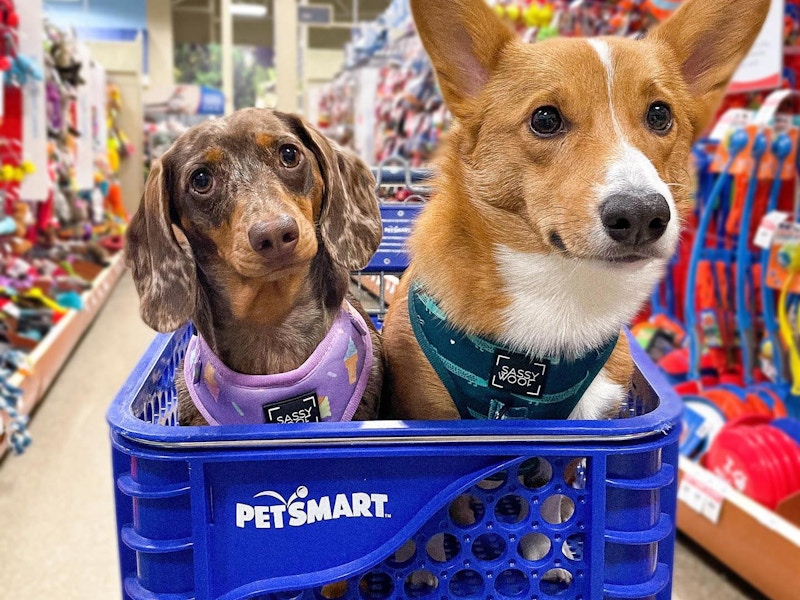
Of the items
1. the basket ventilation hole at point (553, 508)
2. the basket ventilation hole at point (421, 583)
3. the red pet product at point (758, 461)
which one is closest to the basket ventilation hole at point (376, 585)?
the basket ventilation hole at point (421, 583)

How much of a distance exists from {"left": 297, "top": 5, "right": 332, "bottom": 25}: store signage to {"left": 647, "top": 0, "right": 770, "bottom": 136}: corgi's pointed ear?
7882 millimetres

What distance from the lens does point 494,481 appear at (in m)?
0.92

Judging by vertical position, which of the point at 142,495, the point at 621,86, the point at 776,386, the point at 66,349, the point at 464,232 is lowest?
the point at 66,349

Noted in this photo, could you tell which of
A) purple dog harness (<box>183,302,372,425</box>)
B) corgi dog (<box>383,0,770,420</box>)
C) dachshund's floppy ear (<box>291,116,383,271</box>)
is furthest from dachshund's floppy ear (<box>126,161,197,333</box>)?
corgi dog (<box>383,0,770,420</box>)

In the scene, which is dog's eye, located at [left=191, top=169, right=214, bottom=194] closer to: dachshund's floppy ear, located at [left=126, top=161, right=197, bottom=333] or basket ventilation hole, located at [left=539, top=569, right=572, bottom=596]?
dachshund's floppy ear, located at [left=126, top=161, right=197, bottom=333]

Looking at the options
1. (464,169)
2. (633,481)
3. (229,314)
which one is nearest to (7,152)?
(229,314)

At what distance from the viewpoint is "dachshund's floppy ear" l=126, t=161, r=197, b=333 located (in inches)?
44.1

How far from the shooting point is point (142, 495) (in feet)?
2.66

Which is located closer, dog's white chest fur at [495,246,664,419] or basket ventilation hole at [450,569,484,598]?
basket ventilation hole at [450,569,484,598]

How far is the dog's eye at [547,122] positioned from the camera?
1.03m

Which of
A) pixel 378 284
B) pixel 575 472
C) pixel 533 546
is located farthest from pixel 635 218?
pixel 378 284

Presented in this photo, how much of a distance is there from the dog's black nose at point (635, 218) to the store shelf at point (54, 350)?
1820 millimetres

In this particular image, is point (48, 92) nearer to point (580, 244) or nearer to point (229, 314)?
point (229, 314)

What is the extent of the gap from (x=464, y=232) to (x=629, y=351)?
0.35m
